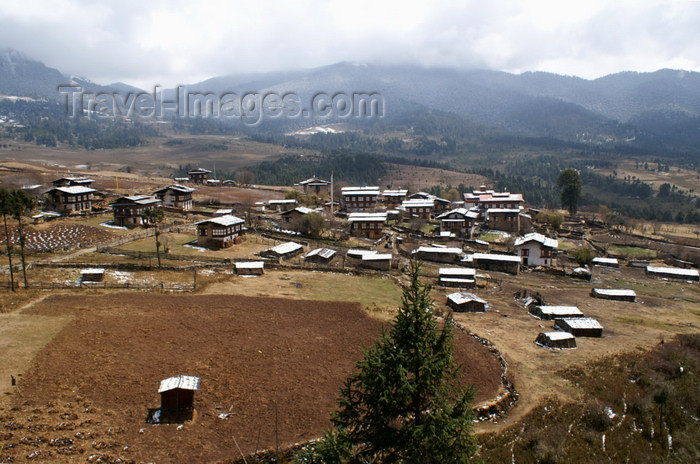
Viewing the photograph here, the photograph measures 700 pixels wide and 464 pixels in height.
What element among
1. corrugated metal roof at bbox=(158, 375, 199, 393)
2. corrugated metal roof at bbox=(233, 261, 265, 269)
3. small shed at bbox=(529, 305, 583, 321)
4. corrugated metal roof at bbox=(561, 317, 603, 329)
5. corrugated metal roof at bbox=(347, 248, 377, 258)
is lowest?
small shed at bbox=(529, 305, 583, 321)

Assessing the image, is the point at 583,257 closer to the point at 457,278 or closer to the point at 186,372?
the point at 457,278

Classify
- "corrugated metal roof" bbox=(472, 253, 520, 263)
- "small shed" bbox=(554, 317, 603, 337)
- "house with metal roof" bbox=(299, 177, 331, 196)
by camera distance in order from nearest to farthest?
"small shed" bbox=(554, 317, 603, 337), "corrugated metal roof" bbox=(472, 253, 520, 263), "house with metal roof" bbox=(299, 177, 331, 196)

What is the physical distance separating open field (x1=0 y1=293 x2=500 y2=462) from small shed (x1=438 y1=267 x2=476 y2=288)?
18886 millimetres

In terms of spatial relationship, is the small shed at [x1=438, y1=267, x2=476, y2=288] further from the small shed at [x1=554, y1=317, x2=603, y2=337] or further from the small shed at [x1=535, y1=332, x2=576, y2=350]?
the small shed at [x1=535, y1=332, x2=576, y2=350]

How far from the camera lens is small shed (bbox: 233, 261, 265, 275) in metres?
48.2

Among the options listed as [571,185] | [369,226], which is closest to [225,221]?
[369,226]

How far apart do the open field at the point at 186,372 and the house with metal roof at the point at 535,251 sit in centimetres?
3920

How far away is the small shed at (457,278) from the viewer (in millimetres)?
52844

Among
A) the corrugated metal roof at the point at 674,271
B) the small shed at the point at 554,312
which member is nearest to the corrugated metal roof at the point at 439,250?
the small shed at the point at 554,312

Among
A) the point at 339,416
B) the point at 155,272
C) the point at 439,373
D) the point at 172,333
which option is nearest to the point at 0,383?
the point at 172,333

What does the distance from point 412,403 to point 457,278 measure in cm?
4320

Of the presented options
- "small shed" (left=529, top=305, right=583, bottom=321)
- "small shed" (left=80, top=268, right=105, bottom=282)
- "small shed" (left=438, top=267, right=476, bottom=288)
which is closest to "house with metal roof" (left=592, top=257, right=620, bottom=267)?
"small shed" (left=438, top=267, right=476, bottom=288)

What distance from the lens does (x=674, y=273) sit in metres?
65.4

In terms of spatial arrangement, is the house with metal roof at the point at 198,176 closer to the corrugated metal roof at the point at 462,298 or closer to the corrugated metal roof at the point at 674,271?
the corrugated metal roof at the point at 462,298
